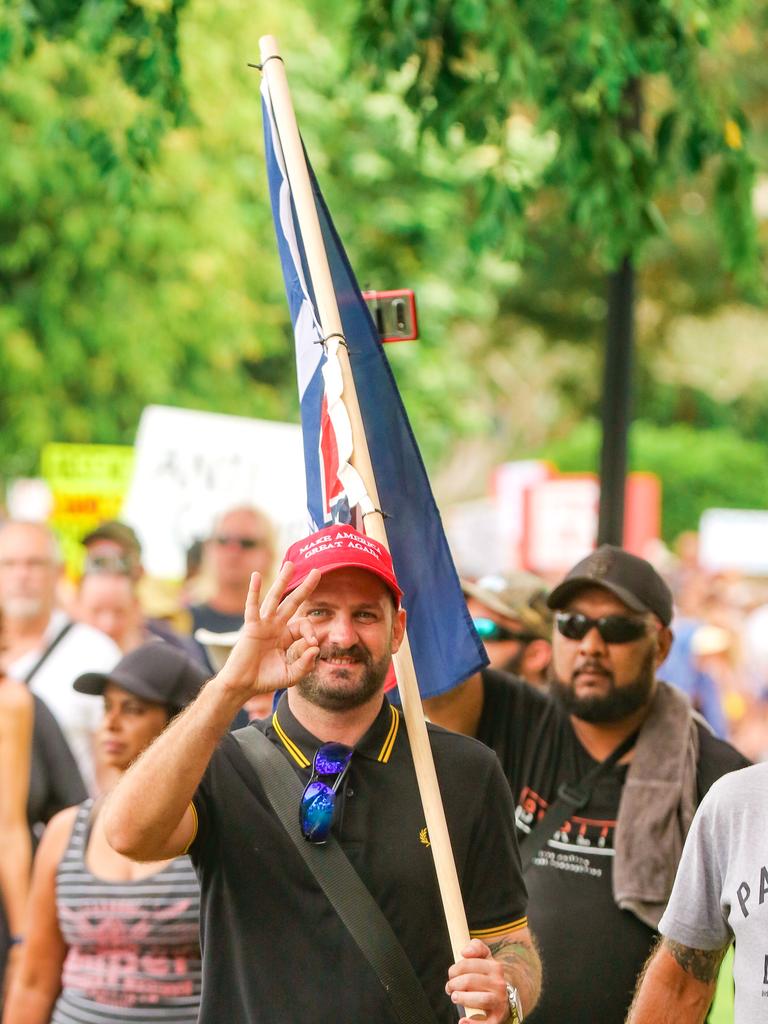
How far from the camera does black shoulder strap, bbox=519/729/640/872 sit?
16.4 feet

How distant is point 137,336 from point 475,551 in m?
4.30

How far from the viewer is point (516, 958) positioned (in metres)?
3.78

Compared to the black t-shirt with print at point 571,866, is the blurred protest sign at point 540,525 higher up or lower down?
higher up

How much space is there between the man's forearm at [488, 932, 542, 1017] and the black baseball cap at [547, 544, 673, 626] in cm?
160

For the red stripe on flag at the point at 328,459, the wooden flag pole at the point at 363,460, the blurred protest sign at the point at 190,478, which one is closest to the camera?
the wooden flag pole at the point at 363,460

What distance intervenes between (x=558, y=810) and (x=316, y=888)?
159 cm

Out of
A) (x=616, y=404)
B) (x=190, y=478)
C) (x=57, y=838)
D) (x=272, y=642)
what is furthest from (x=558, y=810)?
(x=190, y=478)

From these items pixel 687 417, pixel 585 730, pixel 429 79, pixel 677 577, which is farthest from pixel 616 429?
pixel 687 417

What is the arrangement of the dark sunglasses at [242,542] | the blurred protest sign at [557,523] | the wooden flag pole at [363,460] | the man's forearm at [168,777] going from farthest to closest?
the blurred protest sign at [557,523]
the dark sunglasses at [242,542]
the wooden flag pole at [363,460]
the man's forearm at [168,777]

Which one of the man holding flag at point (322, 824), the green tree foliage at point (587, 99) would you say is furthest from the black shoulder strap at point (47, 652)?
the man holding flag at point (322, 824)

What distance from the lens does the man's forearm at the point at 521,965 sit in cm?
371

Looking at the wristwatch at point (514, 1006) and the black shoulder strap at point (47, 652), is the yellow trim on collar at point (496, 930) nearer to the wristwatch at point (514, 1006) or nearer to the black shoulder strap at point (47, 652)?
the wristwatch at point (514, 1006)

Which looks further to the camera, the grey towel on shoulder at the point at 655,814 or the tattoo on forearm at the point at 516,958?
the grey towel on shoulder at the point at 655,814

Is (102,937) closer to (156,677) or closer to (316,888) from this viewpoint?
(156,677)
